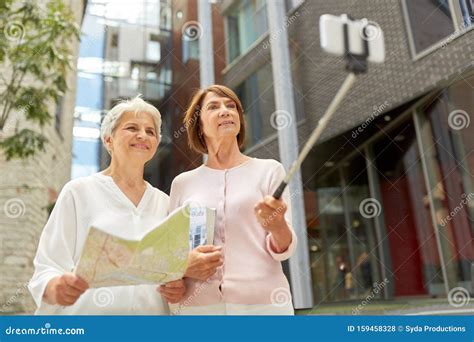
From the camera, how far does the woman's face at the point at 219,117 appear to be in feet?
4.00


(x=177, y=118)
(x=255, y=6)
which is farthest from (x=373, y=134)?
(x=177, y=118)

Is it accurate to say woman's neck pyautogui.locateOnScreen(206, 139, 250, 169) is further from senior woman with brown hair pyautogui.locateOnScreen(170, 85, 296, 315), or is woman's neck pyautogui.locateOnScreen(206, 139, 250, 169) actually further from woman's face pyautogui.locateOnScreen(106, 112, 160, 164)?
woman's face pyautogui.locateOnScreen(106, 112, 160, 164)

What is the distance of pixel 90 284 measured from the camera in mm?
1038

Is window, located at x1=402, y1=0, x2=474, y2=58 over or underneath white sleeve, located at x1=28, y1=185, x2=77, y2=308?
over

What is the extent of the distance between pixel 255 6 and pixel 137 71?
2.15 ft

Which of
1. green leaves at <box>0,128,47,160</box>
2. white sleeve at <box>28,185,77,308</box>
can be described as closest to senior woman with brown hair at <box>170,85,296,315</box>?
white sleeve at <box>28,185,77,308</box>

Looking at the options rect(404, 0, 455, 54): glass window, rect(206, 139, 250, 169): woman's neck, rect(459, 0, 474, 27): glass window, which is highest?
rect(404, 0, 455, 54): glass window

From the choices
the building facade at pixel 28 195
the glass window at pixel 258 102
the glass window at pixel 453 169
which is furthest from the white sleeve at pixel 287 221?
the glass window at pixel 453 169

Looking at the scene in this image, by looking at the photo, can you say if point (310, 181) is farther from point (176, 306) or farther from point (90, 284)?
point (90, 284)

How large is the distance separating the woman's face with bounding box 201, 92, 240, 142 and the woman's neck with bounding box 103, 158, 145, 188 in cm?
23

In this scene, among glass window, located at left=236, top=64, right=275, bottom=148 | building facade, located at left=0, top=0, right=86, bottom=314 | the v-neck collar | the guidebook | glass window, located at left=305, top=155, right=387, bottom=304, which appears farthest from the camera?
glass window, located at left=305, top=155, right=387, bottom=304

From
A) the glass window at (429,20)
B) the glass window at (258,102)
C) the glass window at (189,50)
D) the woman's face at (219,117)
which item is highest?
the glass window at (429,20)

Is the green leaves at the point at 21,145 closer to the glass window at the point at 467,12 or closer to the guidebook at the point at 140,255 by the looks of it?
the guidebook at the point at 140,255

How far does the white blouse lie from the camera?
1.09 meters
